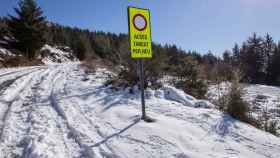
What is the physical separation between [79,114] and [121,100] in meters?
1.24

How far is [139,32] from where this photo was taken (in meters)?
3.68

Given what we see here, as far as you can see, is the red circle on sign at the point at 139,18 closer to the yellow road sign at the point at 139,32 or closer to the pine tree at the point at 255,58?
the yellow road sign at the point at 139,32

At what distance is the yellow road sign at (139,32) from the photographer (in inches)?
140

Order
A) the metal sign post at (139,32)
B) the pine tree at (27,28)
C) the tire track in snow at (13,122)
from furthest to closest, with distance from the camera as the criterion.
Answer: the pine tree at (27,28)
the metal sign post at (139,32)
the tire track in snow at (13,122)

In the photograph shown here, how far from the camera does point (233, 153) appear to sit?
279 centimetres

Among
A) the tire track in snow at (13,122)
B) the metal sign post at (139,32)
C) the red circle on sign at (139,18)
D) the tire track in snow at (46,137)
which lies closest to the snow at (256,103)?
the metal sign post at (139,32)

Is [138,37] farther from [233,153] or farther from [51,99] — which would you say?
[51,99]

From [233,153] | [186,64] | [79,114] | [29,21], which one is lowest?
[233,153]

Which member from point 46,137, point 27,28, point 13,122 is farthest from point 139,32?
point 27,28

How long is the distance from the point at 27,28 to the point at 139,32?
22795mm

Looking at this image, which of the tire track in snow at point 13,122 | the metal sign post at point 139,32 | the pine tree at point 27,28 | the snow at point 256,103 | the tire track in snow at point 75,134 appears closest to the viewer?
the tire track in snow at point 75,134

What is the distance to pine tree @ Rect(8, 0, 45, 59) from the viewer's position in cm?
2212

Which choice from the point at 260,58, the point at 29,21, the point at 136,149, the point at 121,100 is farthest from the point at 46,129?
the point at 260,58

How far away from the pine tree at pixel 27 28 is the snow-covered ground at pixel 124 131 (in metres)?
19.9
